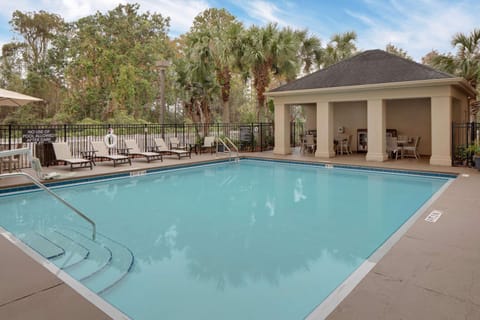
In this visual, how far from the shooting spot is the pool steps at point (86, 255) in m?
4.06

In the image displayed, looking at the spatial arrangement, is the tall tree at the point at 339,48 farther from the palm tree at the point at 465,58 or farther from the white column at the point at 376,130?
the white column at the point at 376,130

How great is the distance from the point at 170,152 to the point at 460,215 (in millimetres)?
10587

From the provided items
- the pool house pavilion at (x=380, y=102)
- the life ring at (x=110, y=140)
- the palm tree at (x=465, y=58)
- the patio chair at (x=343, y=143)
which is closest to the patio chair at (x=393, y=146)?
the pool house pavilion at (x=380, y=102)

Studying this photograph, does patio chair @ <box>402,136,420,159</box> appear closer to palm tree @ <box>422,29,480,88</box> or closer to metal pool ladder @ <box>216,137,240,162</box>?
palm tree @ <box>422,29,480,88</box>

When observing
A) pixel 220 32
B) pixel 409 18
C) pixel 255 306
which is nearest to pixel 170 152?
pixel 220 32

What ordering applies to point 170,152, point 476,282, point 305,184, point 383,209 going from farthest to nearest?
1. point 170,152
2. point 305,184
3. point 383,209
4. point 476,282

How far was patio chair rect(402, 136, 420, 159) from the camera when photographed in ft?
44.9

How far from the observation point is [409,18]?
67.9 feet

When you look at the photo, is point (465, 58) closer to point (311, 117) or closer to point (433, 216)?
point (311, 117)

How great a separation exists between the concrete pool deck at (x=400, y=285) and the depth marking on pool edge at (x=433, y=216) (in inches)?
12.0

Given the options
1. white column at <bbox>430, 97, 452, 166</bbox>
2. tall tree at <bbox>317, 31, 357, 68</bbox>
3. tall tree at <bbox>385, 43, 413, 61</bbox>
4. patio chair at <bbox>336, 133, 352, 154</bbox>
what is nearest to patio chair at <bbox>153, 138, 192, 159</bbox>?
patio chair at <bbox>336, 133, 352, 154</bbox>

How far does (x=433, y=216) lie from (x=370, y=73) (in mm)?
9050

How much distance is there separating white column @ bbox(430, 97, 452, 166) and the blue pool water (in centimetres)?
174

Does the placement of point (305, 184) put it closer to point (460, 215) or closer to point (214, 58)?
point (460, 215)
